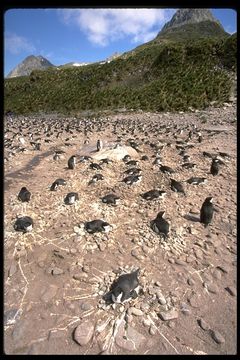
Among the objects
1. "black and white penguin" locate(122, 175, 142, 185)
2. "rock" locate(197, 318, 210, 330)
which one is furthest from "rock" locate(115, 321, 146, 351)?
"black and white penguin" locate(122, 175, 142, 185)

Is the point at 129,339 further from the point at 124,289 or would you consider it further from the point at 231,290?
the point at 231,290

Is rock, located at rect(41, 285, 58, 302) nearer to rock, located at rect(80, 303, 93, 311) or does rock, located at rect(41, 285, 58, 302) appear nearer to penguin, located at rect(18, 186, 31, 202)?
rock, located at rect(80, 303, 93, 311)

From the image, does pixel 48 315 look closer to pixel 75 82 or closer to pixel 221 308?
pixel 221 308

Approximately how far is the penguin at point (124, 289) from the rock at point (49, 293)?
0.89 m

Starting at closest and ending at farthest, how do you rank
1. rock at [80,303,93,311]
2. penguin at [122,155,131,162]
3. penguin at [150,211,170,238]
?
1. rock at [80,303,93,311]
2. penguin at [150,211,170,238]
3. penguin at [122,155,131,162]

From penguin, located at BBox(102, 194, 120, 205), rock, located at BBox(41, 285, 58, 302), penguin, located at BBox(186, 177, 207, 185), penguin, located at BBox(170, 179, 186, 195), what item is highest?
penguin, located at BBox(186, 177, 207, 185)

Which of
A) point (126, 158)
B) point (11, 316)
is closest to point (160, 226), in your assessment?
point (11, 316)

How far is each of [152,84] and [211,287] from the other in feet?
152

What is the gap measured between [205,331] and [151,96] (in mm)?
41639

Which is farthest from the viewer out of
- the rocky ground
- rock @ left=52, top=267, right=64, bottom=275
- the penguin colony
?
rock @ left=52, top=267, right=64, bottom=275

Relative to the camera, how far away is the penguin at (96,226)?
6.84m

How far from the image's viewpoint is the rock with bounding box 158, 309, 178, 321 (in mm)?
4749

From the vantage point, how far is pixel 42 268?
5871 mm

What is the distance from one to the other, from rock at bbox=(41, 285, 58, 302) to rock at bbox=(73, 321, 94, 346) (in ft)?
2.68
